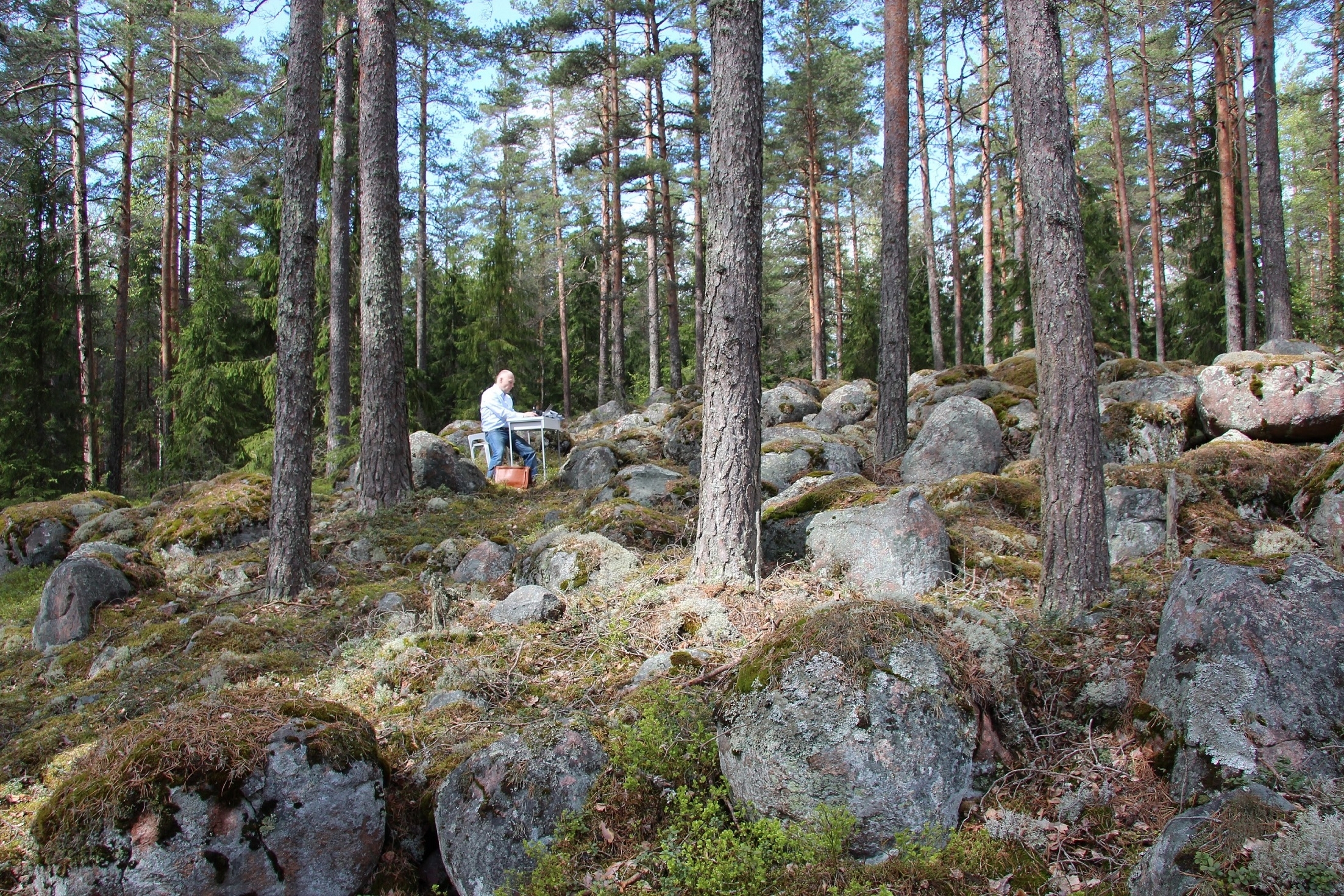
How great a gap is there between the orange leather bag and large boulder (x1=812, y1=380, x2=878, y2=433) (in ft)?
18.3

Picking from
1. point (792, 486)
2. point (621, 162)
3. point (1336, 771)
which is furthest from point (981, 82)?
point (1336, 771)

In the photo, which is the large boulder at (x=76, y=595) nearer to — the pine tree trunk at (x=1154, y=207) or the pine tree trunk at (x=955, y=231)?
the pine tree trunk at (x=955, y=231)

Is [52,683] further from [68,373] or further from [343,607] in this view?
[68,373]

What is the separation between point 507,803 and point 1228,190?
2115 cm

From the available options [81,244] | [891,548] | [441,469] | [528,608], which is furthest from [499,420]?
[81,244]

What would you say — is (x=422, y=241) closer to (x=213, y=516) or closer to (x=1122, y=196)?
(x=213, y=516)

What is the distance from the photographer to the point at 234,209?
21562mm

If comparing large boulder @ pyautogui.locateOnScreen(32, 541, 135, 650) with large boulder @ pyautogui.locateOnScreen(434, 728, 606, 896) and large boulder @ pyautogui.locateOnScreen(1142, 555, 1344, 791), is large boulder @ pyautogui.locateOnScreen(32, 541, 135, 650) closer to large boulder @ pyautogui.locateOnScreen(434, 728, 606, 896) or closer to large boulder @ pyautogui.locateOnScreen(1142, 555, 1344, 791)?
large boulder @ pyautogui.locateOnScreen(434, 728, 606, 896)

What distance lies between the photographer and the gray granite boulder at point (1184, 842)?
8.39ft

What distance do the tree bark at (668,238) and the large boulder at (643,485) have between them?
1131 centimetres

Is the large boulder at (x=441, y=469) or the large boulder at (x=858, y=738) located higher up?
the large boulder at (x=441, y=469)

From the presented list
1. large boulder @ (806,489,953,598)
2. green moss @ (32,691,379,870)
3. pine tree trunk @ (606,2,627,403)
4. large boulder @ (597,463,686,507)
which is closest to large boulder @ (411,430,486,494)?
large boulder @ (597,463,686,507)

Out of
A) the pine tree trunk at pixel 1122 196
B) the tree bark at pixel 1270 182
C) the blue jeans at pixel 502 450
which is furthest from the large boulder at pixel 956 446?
the pine tree trunk at pixel 1122 196

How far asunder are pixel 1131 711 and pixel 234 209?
24.2 m
